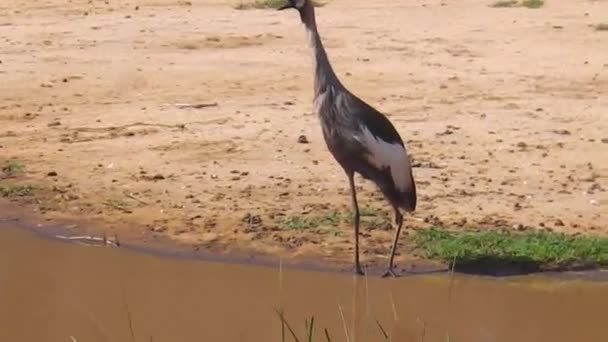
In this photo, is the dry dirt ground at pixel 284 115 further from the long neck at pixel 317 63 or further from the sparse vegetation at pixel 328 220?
the long neck at pixel 317 63

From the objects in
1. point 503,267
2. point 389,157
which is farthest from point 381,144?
point 503,267

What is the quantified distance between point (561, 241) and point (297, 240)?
1616mm

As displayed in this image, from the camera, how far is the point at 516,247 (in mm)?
7957

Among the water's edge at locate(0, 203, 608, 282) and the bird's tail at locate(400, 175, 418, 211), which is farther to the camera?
the water's edge at locate(0, 203, 608, 282)

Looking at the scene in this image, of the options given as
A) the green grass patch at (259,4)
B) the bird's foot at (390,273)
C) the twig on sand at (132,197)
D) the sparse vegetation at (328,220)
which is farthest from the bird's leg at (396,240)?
the green grass patch at (259,4)

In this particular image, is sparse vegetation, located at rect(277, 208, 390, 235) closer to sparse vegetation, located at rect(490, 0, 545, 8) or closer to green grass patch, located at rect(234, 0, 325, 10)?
sparse vegetation, located at rect(490, 0, 545, 8)

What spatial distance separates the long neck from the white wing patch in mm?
368

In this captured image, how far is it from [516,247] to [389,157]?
3.43 ft

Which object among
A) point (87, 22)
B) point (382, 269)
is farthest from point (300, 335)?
point (87, 22)

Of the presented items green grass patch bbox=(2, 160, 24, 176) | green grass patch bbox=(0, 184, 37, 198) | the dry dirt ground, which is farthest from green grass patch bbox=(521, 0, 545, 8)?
green grass patch bbox=(0, 184, 37, 198)

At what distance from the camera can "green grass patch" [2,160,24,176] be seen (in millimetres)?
10027

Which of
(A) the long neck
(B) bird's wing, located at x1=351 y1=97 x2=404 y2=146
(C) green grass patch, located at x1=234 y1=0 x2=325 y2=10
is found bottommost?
(C) green grass patch, located at x1=234 y1=0 x2=325 y2=10

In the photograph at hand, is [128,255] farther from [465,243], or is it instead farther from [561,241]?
[561,241]

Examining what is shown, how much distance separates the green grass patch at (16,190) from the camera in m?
9.45
